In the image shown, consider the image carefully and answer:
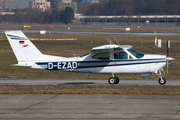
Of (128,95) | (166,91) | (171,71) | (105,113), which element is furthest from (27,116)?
(171,71)

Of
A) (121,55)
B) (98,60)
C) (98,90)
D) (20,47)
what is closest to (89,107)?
(98,90)

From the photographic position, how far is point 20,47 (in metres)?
18.7

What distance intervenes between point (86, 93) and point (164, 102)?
12.2 feet

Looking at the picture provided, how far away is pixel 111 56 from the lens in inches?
727

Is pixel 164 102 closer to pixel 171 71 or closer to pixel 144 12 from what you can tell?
pixel 171 71

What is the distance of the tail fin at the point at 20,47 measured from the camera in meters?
18.6

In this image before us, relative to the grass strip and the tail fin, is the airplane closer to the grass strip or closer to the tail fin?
the tail fin

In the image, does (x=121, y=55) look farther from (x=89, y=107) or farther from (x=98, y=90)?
(x=89, y=107)

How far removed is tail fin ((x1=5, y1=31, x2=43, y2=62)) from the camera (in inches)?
733

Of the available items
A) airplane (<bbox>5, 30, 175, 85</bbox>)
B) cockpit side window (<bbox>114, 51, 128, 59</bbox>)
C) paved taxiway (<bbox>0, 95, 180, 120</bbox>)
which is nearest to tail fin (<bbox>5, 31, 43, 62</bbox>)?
airplane (<bbox>5, 30, 175, 85</bbox>)

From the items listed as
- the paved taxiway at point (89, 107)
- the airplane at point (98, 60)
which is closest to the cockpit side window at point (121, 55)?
the airplane at point (98, 60)

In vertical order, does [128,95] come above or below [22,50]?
below

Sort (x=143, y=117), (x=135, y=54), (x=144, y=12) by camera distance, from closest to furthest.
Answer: (x=143, y=117) → (x=135, y=54) → (x=144, y=12)

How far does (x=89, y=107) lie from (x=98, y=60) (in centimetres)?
658
